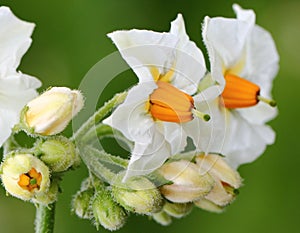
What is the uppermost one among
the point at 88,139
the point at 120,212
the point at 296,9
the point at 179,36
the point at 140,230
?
the point at 179,36

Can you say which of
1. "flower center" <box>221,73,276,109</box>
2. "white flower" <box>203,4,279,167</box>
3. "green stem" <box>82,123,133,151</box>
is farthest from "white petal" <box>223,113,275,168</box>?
"green stem" <box>82,123,133,151</box>

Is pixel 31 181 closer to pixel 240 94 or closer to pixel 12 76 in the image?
pixel 12 76

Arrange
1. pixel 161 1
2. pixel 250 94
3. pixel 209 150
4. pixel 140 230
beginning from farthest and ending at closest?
pixel 161 1 < pixel 140 230 < pixel 250 94 < pixel 209 150

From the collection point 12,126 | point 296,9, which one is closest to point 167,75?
point 12,126

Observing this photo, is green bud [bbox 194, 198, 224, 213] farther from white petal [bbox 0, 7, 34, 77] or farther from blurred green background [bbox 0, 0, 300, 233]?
blurred green background [bbox 0, 0, 300, 233]

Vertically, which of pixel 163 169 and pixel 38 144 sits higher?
pixel 38 144

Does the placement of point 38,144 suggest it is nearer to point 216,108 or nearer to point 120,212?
point 120,212

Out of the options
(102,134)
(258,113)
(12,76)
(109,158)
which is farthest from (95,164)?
(258,113)

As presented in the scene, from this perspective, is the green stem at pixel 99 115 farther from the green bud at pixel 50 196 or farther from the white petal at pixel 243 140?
the white petal at pixel 243 140

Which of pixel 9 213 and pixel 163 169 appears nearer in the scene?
pixel 163 169
